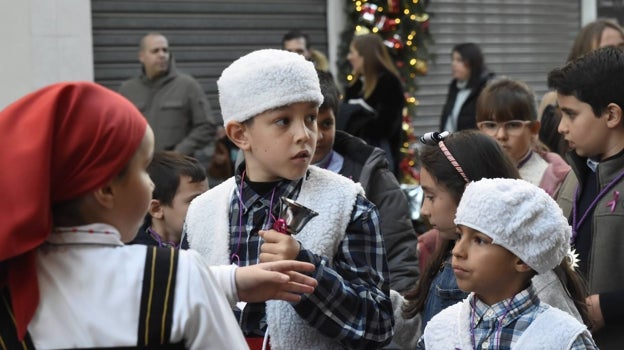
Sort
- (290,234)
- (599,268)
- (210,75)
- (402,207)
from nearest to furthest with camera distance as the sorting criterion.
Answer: (290,234), (599,268), (402,207), (210,75)

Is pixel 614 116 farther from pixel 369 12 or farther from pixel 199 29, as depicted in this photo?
pixel 369 12

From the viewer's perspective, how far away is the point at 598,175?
14.1ft

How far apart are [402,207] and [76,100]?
286cm

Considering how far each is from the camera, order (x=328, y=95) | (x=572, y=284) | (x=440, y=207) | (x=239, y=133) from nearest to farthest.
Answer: (x=239, y=133) → (x=572, y=284) → (x=440, y=207) → (x=328, y=95)

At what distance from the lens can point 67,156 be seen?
2355 millimetres

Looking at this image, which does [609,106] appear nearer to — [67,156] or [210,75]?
[67,156]

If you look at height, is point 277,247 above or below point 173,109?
above

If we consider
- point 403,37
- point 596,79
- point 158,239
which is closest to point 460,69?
point 403,37

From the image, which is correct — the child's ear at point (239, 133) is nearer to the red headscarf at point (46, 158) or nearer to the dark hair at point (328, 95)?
the red headscarf at point (46, 158)

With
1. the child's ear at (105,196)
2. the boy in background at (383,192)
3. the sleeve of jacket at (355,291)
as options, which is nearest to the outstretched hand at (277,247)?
the sleeve of jacket at (355,291)

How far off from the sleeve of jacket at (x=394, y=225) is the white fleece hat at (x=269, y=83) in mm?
1720

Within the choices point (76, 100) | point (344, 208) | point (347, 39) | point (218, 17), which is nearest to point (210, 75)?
point (218, 17)

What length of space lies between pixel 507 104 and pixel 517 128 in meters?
0.14

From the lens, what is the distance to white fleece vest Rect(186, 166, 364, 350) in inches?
129
